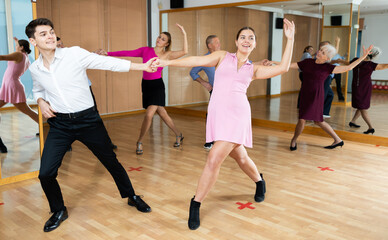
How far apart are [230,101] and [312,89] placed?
107 inches

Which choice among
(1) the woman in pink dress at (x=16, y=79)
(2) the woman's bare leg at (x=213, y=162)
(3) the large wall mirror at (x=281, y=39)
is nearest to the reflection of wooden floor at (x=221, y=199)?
(2) the woman's bare leg at (x=213, y=162)

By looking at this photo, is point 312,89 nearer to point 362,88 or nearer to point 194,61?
point 362,88

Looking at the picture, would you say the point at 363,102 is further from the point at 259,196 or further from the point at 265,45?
the point at 259,196

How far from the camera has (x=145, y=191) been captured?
11.9 ft

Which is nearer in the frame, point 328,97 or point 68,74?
point 68,74

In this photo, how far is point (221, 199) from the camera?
11.2 ft

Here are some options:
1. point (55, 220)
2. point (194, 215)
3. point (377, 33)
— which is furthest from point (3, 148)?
point (377, 33)

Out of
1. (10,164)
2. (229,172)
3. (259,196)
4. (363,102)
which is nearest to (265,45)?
(363,102)

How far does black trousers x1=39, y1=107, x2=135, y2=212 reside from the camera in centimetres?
270

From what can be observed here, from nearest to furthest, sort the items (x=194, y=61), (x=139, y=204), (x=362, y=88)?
(x=194, y=61), (x=139, y=204), (x=362, y=88)

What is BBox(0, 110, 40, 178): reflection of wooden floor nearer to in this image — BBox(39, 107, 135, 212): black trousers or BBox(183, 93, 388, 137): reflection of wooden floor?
BBox(39, 107, 135, 212): black trousers

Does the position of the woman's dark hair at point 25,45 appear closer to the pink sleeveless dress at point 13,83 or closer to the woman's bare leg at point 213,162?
the pink sleeveless dress at point 13,83

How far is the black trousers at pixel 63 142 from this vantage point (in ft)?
8.86

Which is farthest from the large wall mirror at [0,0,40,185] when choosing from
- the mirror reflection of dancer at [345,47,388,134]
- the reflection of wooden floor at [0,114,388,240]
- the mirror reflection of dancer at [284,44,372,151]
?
the mirror reflection of dancer at [345,47,388,134]
